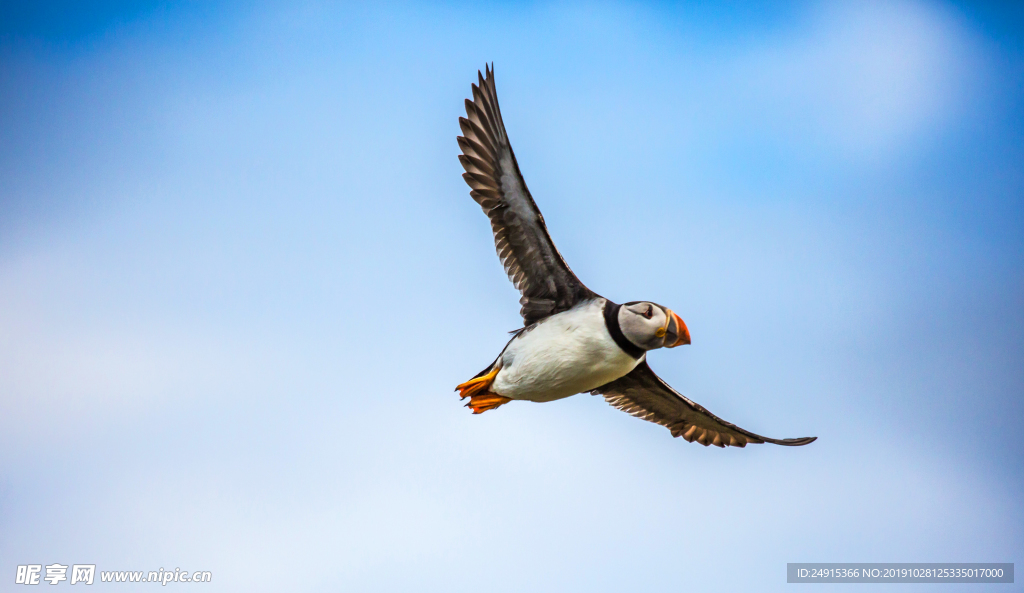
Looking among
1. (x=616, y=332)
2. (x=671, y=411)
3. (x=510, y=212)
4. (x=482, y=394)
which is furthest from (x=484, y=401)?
(x=671, y=411)

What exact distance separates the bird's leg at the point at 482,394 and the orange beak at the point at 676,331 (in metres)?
2.07

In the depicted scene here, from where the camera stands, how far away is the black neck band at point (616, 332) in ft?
29.7

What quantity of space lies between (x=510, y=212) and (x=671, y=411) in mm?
4141

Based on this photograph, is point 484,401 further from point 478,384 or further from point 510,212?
point 510,212

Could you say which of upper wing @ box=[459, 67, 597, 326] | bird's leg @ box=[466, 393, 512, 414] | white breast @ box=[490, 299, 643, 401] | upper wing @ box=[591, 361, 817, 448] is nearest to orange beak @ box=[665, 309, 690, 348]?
white breast @ box=[490, 299, 643, 401]

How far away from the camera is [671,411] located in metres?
11.8

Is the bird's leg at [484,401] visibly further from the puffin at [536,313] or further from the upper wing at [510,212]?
the upper wing at [510,212]

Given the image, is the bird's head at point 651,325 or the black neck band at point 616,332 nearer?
the bird's head at point 651,325

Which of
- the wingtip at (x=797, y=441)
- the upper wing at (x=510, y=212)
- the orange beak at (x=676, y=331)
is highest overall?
the upper wing at (x=510, y=212)

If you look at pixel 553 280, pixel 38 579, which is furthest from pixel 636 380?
pixel 38 579

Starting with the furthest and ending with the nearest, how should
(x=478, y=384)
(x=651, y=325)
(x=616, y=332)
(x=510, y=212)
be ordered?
(x=478, y=384)
(x=510, y=212)
(x=616, y=332)
(x=651, y=325)

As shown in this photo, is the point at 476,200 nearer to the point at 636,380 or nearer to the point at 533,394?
the point at 533,394

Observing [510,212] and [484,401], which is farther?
[484,401]

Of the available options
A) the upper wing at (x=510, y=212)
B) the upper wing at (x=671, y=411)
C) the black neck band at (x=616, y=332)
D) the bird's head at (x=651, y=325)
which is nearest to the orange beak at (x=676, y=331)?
the bird's head at (x=651, y=325)
